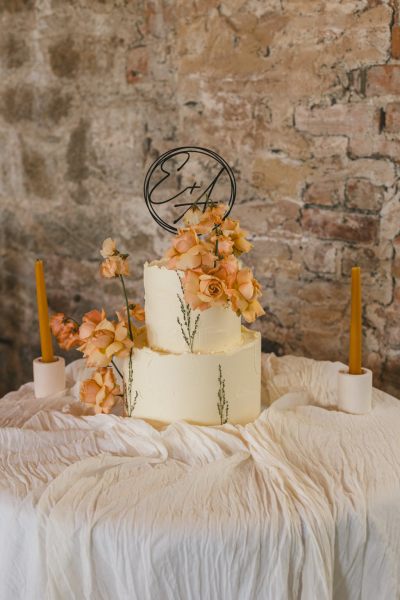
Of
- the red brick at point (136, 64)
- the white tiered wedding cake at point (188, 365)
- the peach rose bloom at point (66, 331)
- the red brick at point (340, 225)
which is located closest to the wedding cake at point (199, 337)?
the white tiered wedding cake at point (188, 365)

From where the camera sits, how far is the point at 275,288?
1.85m

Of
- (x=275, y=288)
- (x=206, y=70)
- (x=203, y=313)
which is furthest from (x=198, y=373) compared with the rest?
(x=206, y=70)

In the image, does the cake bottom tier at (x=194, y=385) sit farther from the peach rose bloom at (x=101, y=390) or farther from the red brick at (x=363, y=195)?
the red brick at (x=363, y=195)

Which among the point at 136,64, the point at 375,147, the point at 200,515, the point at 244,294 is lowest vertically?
the point at 200,515

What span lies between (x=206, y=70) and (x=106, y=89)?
338mm

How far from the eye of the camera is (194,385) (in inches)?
46.5

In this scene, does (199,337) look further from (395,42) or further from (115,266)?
(395,42)

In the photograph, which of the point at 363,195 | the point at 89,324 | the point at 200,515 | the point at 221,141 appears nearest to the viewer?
the point at 200,515

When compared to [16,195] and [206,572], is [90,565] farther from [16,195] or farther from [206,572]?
[16,195]

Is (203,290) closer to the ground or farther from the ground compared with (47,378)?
farther from the ground

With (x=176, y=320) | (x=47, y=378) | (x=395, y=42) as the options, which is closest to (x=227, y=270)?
(x=176, y=320)

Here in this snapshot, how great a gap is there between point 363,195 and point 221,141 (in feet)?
1.40

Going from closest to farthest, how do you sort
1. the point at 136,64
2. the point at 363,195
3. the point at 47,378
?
the point at 47,378 → the point at 363,195 → the point at 136,64

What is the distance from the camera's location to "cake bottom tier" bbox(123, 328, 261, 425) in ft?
3.87
